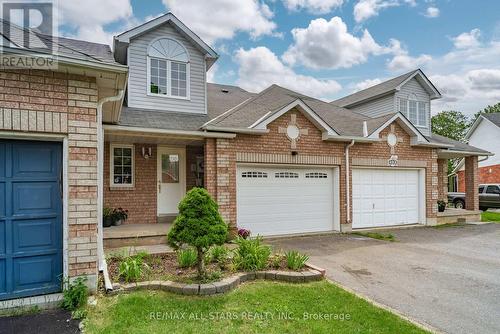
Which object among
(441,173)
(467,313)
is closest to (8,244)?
(467,313)

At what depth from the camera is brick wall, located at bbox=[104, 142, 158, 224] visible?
9.50 metres

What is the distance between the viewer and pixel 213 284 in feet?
15.7

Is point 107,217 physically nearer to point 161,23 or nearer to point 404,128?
point 161,23

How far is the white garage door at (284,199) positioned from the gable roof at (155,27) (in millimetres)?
4435

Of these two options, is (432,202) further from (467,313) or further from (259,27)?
(259,27)

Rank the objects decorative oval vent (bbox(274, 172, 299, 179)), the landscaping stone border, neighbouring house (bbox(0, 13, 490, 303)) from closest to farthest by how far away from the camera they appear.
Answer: neighbouring house (bbox(0, 13, 490, 303)) < the landscaping stone border < decorative oval vent (bbox(274, 172, 299, 179))

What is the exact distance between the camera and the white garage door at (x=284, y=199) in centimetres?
932

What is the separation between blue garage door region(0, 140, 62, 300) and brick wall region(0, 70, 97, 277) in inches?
9.8

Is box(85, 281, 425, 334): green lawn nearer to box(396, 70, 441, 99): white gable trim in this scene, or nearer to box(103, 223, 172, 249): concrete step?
box(103, 223, 172, 249): concrete step

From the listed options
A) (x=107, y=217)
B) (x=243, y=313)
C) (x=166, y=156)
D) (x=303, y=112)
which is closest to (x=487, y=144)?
(x=303, y=112)

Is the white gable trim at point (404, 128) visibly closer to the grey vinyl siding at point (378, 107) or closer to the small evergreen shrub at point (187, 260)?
the grey vinyl siding at point (378, 107)

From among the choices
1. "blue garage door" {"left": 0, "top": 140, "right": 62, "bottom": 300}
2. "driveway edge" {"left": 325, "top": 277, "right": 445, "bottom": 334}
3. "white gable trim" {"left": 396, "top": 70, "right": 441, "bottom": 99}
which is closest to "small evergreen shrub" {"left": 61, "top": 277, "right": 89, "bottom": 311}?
"blue garage door" {"left": 0, "top": 140, "right": 62, "bottom": 300}

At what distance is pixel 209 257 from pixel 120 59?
7.82m

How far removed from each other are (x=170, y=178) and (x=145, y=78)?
10.7 feet
